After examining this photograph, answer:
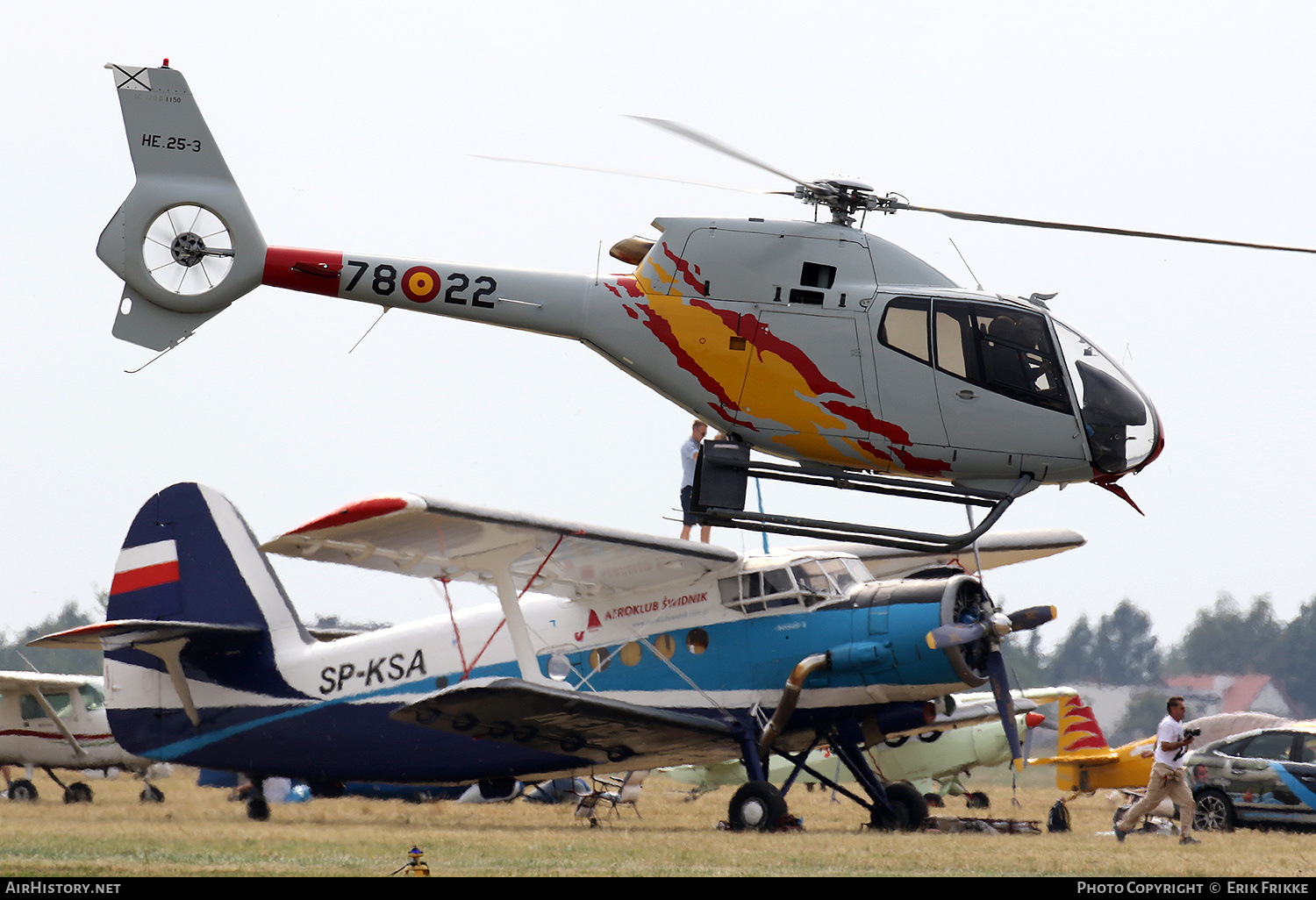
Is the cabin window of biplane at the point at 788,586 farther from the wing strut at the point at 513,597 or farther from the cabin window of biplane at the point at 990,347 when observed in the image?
the cabin window of biplane at the point at 990,347

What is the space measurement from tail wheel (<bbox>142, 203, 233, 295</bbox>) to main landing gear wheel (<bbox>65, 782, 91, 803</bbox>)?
15262mm

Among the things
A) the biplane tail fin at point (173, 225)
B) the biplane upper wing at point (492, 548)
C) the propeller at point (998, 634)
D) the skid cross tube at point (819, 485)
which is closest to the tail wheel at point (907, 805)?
the propeller at point (998, 634)

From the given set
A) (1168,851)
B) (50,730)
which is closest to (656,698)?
(1168,851)

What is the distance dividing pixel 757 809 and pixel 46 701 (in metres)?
14.8

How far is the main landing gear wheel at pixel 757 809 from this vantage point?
15477 millimetres

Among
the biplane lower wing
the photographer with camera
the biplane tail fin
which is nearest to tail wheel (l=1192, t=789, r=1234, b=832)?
the photographer with camera

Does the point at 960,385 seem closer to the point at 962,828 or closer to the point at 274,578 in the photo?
the point at 962,828

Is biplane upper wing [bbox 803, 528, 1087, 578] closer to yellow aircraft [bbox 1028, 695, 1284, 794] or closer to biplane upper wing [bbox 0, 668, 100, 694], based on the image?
yellow aircraft [bbox 1028, 695, 1284, 794]

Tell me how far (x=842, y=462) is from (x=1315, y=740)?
32.3 feet

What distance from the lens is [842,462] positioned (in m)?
11.0

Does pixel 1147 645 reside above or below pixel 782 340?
below

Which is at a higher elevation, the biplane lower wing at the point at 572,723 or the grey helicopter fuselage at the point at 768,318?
the grey helicopter fuselage at the point at 768,318

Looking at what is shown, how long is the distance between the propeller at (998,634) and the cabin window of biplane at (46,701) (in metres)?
16.6

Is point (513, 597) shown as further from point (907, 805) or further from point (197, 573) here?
point (197, 573)
